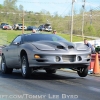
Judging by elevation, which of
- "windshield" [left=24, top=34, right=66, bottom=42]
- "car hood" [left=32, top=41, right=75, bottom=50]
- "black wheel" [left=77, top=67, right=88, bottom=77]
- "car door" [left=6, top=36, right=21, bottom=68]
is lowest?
"black wheel" [left=77, top=67, right=88, bottom=77]

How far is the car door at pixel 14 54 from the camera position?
10906mm

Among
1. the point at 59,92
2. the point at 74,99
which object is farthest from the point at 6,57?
the point at 74,99

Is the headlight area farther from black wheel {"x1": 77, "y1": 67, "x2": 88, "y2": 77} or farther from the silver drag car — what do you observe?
black wheel {"x1": 77, "y1": 67, "x2": 88, "y2": 77}

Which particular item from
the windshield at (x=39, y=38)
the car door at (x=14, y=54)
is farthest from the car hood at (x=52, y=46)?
the car door at (x=14, y=54)

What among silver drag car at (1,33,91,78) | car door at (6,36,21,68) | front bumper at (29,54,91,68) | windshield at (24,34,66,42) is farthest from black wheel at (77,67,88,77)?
car door at (6,36,21,68)

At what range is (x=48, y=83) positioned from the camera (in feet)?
30.2

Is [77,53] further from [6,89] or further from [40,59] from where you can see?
[6,89]

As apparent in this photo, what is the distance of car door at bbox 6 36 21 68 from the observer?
1091 centimetres

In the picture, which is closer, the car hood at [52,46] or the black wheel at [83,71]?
the car hood at [52,46]

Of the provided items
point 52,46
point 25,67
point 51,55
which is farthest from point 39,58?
point 25,67

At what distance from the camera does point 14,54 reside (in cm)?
1118

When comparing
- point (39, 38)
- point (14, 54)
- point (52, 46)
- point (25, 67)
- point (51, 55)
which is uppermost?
point (39, 38)

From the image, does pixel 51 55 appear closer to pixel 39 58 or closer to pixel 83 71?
pixel 39 58

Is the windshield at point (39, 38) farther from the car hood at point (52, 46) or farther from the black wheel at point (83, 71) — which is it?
the black wheel at point (83, 71)
